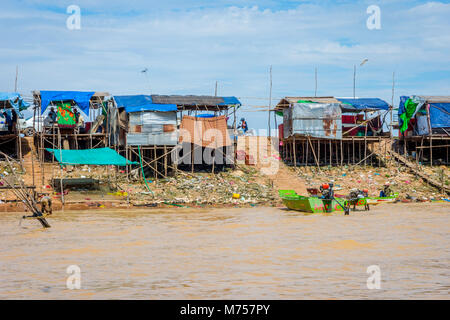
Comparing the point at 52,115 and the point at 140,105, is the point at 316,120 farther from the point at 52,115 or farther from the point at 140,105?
the point at 52,115

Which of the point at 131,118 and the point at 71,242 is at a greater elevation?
the point at 131,118

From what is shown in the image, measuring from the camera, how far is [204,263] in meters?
9.41

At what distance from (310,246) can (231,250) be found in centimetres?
180

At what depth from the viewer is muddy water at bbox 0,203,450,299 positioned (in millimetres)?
7184

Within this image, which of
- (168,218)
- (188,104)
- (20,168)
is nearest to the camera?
(168,218)

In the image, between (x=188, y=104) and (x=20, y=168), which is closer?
(x=20, y=168)

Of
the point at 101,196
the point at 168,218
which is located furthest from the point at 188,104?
the point at 168,218

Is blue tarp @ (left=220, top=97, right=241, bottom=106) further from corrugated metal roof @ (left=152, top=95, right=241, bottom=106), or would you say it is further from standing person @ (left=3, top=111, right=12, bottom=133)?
standing person @ (left=3, top=111, right=12, bottom=133)

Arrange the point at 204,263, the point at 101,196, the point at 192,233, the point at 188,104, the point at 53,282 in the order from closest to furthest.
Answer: the point at 53,282, the point at 204,263, the point at 192,233, the point at 101,196, the point at 188,104

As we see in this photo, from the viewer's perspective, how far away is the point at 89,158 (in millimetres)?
21391

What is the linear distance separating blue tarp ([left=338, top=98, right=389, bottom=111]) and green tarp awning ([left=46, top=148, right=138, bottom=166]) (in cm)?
1320

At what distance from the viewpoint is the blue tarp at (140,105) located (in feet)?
83.6

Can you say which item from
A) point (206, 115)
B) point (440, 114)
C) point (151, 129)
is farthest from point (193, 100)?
point (440, 114)

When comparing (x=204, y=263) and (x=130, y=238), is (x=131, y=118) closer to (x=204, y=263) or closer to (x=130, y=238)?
(x=130, y=238)
